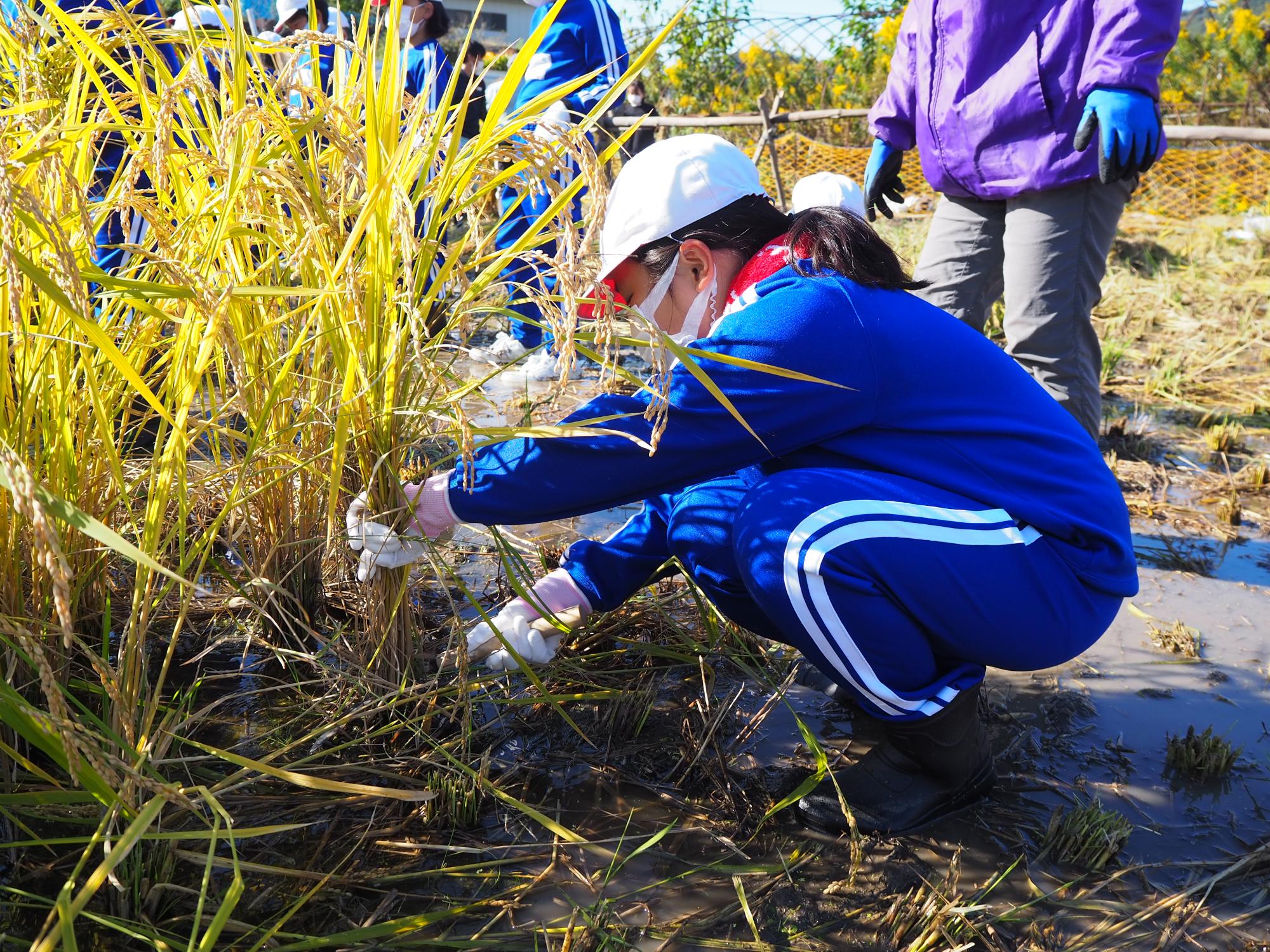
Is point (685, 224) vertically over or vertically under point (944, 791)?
over

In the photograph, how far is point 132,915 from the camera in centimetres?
114

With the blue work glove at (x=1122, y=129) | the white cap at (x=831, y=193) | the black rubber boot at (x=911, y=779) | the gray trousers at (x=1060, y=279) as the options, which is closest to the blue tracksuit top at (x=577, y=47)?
the white cap at (x=831, y=193)

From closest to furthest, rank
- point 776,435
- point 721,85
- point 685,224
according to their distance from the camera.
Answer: point 776,435 < point 685,224 < point 721,85

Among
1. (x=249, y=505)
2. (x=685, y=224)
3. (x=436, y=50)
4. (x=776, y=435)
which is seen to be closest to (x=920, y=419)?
(x=776, y=435)

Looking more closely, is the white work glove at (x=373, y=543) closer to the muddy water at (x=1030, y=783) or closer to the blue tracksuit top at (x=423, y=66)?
the muddy water at (x=1030, y=783)

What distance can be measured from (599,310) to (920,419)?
0.56 m

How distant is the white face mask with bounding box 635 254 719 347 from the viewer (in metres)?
1.53

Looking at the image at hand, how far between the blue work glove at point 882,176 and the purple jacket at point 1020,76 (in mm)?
239

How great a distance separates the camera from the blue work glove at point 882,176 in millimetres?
2951

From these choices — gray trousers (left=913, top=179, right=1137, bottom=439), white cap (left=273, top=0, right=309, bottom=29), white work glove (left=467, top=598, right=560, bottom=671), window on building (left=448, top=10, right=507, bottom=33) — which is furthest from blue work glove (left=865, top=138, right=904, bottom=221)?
window on building (left=448, top=10, right=507, bottom=33)

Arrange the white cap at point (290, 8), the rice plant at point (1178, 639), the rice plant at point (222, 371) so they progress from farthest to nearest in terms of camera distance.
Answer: the white cap at point (290, 8), the rice plant at point (1178, 639), the rice plant at point (222, 371)

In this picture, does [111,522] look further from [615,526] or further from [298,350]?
[615,526]

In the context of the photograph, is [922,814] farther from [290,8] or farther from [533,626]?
[290,8]

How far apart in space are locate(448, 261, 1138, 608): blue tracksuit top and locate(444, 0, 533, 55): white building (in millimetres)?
A: 27915
